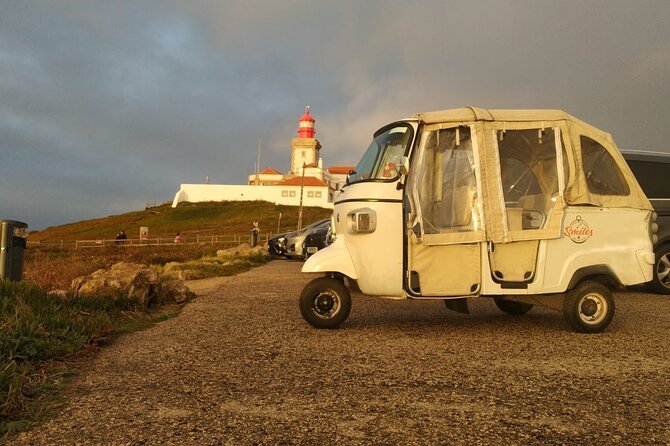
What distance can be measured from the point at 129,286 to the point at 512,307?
5462 millimetres

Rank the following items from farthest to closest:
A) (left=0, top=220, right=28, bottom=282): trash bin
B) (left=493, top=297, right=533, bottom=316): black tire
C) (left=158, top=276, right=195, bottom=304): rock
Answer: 1. (left=158, top=276, right=195, bottom=304): rock
2. (left=0, top=220, right=28, bottom=282): trash bin
3. (left=493, top=297, right=533, bottom=316): black tire

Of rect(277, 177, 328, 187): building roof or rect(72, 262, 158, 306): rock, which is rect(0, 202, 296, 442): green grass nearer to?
rect(72, 262, 158, 306): rock

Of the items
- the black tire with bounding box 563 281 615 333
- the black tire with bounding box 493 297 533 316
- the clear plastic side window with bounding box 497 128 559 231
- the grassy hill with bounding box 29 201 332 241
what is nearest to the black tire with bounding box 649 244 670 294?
the black tire with bounding box 493 297 533 316

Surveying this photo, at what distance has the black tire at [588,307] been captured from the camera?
18.4 ft

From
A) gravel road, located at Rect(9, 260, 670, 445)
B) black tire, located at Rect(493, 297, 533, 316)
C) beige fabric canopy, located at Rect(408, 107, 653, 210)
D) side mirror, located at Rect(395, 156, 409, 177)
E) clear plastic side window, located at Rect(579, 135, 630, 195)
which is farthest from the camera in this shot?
black tire, located at Rect(493, 297, 533, 316)

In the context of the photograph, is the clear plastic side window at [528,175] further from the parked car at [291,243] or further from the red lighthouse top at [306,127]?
the red lighthouse top at [306,127]

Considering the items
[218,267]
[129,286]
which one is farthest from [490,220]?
[218,267]

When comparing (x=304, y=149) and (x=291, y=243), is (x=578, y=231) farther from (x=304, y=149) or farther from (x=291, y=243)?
(x=304, y=149)

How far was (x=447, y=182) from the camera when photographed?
594 centimetres

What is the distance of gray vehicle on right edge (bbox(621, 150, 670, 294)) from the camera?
9562mm

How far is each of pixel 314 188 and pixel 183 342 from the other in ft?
269

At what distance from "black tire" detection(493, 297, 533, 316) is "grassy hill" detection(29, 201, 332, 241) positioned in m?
52.8

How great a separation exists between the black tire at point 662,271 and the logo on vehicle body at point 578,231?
16.8ft

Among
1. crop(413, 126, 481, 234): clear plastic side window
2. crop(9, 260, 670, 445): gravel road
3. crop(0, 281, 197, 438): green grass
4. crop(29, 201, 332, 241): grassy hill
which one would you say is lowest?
crop(9, 260, 670, 445): gravel road
